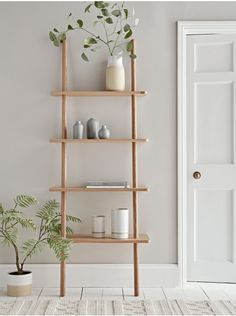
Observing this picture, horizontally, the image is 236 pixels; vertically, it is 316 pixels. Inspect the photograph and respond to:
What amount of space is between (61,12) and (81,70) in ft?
1.59

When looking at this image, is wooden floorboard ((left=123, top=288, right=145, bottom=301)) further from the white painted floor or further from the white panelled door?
the white panelled door

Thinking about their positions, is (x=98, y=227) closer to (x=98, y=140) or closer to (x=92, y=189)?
(x=92, y=189)

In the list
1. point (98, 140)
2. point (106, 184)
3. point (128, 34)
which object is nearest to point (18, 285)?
point (106, 184)

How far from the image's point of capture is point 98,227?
14.4ft

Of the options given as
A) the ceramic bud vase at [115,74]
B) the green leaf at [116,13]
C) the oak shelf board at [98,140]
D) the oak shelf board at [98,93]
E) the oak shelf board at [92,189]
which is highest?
the green leaf at [116,13]

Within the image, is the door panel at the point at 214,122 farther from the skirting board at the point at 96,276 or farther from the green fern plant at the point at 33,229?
the green fern plant at the point at 33,229

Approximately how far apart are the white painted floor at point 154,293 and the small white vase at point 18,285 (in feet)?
0.16

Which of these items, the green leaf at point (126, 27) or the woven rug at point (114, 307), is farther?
the green leaf at point (126, 27)

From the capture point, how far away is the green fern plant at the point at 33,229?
4.19 metres

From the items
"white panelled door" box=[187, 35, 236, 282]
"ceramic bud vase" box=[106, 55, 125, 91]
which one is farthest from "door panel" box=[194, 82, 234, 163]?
"ceramic bud vase" box=[106, 55, 125, 91]

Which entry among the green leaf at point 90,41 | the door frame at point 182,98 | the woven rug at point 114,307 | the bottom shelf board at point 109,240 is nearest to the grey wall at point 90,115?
the door frame at point 182,98

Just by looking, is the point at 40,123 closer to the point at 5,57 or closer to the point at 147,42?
the point at 5,57

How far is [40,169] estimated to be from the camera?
4.59m

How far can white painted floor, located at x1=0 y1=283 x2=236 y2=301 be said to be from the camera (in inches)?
167
